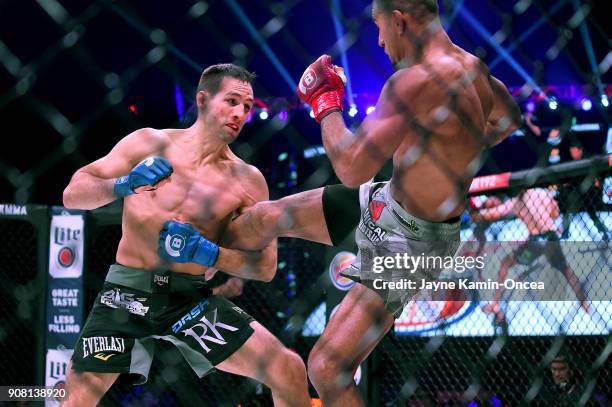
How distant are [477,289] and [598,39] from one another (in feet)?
13.4

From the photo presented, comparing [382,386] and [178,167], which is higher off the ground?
[178,167]

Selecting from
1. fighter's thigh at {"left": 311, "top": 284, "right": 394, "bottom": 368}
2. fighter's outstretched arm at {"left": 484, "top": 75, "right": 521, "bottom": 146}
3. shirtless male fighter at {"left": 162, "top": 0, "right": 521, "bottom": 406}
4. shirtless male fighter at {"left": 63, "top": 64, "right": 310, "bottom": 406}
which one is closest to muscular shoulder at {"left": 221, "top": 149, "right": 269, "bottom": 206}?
shirtless male fighter at {"left": 63, "top": 64, "right": 310, "bottom": 406}

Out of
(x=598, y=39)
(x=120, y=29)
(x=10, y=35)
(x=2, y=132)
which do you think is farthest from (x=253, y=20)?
(x=598, y=39)

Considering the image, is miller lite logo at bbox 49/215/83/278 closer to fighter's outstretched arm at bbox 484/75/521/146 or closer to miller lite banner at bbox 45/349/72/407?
miller lite banner at bbox 45/349/72/407

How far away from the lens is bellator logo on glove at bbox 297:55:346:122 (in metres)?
1.77

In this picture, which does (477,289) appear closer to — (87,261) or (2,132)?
(87,261)

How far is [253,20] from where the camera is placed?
558 cm

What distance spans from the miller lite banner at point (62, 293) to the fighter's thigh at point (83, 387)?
28.6 inches

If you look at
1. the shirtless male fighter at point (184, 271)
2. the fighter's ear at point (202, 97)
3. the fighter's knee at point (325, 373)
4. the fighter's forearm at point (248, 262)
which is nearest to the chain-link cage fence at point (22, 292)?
the shirtless male fighter at point (184, 271)

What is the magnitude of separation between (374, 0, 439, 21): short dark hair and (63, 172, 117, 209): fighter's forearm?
0.88 m

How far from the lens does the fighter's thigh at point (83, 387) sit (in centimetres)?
216

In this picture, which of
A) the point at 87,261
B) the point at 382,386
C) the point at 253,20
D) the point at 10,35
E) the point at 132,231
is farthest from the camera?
the point at 253,20

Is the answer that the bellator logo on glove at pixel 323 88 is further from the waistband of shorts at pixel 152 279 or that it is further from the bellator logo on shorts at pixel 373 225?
the waistband of shorts at pixel 152 279

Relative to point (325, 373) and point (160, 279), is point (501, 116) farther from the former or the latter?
point (160, 279)
